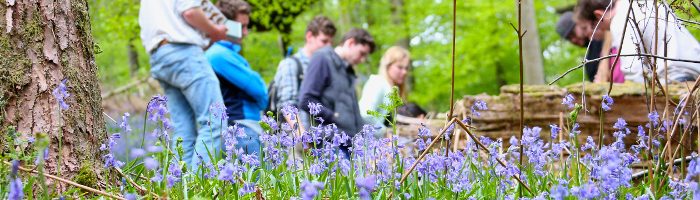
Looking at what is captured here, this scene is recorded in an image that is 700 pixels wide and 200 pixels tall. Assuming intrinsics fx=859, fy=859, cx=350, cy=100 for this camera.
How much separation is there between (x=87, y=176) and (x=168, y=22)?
2.68m

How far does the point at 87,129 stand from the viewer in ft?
10.5

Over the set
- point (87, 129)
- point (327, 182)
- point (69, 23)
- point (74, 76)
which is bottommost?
point (327, 182)

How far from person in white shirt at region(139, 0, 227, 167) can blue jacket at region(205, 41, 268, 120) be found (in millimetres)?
302

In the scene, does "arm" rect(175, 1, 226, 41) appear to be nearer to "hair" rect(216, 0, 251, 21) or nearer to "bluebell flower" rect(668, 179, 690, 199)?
"hair" rect(216, 0, 251, 21)

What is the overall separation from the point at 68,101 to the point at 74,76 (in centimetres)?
10

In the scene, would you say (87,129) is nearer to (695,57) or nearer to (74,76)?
(74,76)

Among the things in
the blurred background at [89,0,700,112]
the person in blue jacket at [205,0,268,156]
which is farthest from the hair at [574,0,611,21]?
the blurred background at [89,0,700,112]

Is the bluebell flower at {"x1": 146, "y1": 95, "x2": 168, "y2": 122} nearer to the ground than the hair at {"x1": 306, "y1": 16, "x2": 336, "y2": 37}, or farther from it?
nearer to the ground

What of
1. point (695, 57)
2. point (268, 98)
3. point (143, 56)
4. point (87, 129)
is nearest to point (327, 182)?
point (87, 129)

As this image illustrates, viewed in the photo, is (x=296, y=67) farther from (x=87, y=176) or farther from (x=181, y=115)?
(x=87, y=176)

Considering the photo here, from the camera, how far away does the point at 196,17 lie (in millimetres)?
5703

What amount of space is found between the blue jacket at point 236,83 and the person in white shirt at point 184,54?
0.99 ft

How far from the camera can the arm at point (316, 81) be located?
6289mm

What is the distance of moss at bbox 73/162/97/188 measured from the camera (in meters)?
3.07
